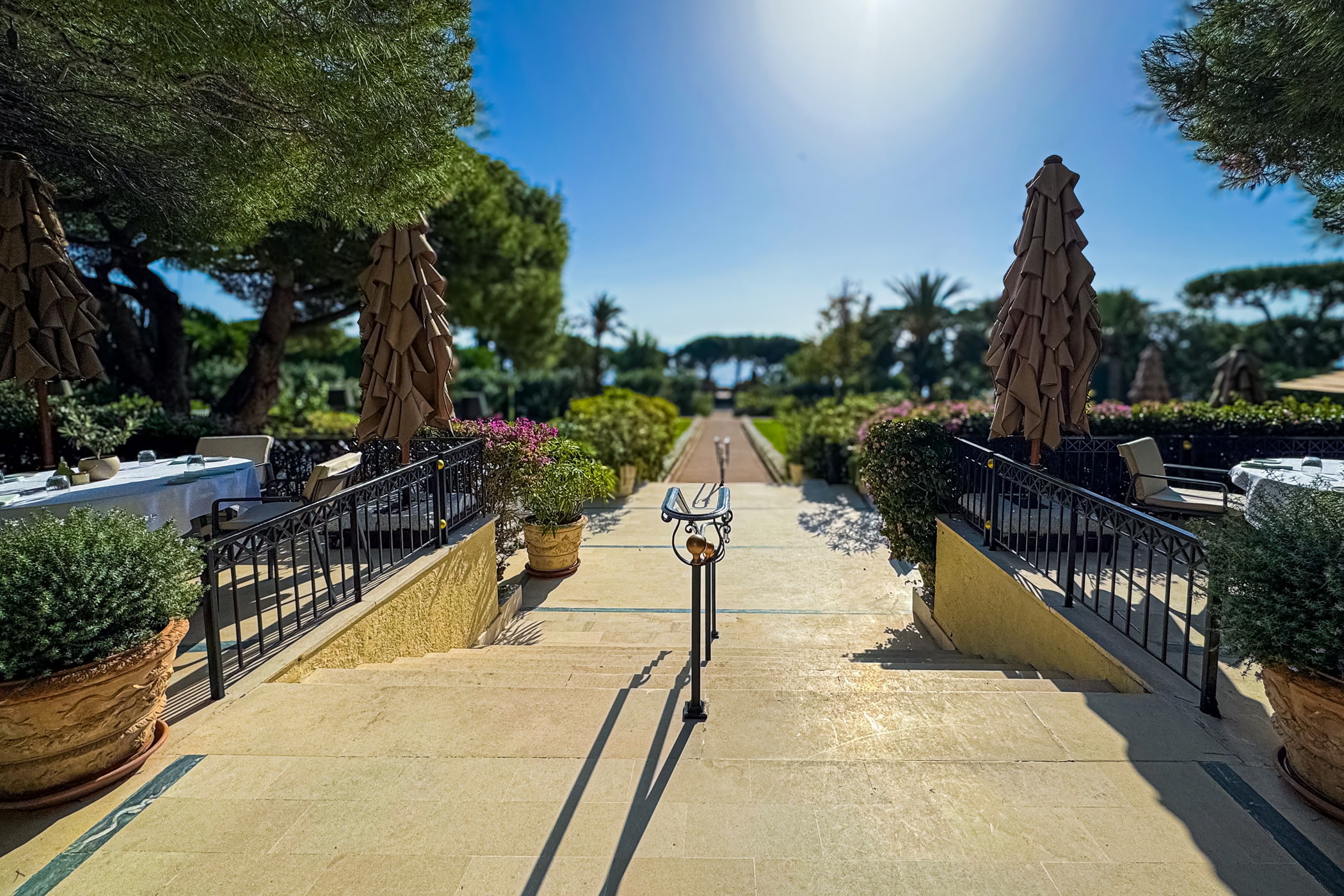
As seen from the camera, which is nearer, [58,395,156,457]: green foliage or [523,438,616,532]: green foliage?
[523,438,616,532]: green foliage

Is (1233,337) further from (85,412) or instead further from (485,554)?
(85,412)

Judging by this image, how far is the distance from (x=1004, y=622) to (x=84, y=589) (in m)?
4.60

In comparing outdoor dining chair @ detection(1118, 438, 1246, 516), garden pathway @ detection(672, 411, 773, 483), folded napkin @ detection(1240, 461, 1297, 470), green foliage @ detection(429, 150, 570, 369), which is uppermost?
green foliage @ detection(429, 150, 570, 369)

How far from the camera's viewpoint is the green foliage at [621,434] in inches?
393

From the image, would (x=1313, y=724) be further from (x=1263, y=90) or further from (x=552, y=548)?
(x=552, y=548)

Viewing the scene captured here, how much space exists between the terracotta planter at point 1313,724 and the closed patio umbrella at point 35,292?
21.2 feet

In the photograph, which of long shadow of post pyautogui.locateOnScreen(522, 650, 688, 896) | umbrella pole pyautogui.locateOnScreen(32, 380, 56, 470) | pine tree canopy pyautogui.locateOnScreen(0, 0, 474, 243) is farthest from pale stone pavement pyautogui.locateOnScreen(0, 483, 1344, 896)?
umbrella pole pyautogui.locateOnScreen(32, 380, 56, 470)

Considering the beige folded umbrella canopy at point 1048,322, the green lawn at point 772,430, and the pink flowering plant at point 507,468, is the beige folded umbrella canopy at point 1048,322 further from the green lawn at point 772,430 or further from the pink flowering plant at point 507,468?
the green lawn at point 772,430

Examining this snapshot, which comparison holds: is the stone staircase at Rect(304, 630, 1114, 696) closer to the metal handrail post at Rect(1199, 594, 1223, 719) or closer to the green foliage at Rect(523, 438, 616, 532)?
the metal handrail post at Rect(1199, 594, 1223, 719)

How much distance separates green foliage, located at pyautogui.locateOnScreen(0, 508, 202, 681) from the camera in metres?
1.86

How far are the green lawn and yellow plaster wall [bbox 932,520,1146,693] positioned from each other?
11.8 meters

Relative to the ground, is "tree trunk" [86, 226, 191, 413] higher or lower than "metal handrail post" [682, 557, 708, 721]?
higher

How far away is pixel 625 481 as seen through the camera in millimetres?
10406

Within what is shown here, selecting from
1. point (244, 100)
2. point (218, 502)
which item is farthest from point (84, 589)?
point (244, 100)
